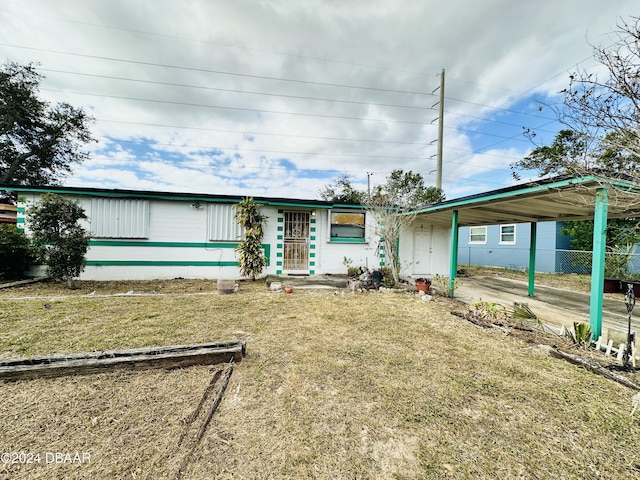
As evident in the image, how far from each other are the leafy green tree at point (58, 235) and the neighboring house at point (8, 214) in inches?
223

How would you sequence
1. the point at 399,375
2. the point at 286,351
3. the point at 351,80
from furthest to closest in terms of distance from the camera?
the point at 351,80
the point at 286,351
the point at 399,375

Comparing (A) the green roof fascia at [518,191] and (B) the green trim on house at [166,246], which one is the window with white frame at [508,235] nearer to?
(A) the green roof fascia at [518,191]

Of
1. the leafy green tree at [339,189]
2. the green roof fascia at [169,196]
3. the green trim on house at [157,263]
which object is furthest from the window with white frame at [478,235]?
the green trim on house at [157,263]

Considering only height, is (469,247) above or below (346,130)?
below

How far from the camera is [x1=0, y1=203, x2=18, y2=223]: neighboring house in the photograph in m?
9.37

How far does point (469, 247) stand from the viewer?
1616 cm

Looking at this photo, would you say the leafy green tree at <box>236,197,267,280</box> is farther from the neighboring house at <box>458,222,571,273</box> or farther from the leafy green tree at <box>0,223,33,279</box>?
the neighboring house at <box>458,222,571,273</box>

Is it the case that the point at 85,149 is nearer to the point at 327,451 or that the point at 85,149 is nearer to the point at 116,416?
the point at 116,416

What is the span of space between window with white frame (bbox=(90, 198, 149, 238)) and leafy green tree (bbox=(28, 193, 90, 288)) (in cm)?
120

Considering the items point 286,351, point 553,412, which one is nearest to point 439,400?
point 553,412

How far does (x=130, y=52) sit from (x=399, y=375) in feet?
49.6

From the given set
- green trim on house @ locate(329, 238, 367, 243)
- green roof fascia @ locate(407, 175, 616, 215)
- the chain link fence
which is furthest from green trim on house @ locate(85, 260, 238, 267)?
the chain link fence

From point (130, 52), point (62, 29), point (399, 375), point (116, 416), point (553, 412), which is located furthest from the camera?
point (130, 52)

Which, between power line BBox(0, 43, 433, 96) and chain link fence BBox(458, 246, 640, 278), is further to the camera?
power line BBox(0, 43, 433, 96)
